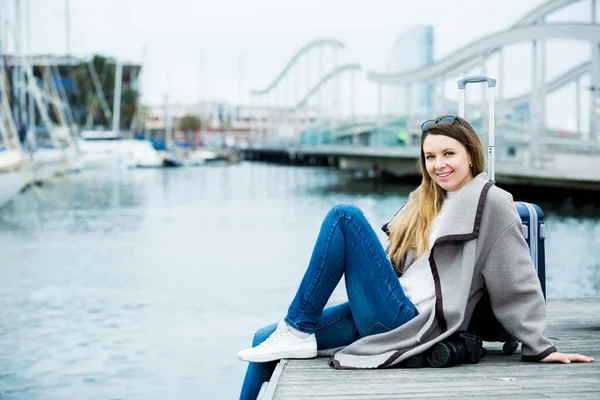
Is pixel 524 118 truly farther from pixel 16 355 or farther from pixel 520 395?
pixel 520 395

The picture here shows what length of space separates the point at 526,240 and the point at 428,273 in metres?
0.66

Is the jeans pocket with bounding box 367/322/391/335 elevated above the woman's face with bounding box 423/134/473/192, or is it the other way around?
the woman's face with bounding box 423/134/473/192

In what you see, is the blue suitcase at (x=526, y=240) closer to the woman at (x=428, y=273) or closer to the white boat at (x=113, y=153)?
the woman at (x=428, y=273)

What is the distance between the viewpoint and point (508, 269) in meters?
3.00

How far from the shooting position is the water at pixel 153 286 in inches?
227

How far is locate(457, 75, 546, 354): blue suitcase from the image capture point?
10.4 feet

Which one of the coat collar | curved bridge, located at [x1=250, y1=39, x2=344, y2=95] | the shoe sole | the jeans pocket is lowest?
the shoe sole

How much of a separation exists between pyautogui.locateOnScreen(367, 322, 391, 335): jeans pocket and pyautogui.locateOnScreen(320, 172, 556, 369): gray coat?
0.04 m

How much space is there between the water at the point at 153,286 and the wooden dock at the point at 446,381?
236 centimetres

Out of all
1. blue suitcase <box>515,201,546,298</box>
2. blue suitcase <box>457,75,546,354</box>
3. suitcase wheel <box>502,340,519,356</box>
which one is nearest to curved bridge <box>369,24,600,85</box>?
blue suitcase <box>457,75,546,354</box>

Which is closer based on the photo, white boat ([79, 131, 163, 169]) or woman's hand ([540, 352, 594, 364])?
woman's hand ([540, 352, 594, 364])

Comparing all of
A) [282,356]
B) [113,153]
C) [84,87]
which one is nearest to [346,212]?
[282,356]

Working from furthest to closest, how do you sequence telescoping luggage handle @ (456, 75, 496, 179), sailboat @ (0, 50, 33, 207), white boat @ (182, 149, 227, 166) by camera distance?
1. white boat @ (182, 149, 227, 166)
2. sailboat @ (0, 50, 33, 207)
3. telescoping luggage handle @ (456, 75, 496, 179)

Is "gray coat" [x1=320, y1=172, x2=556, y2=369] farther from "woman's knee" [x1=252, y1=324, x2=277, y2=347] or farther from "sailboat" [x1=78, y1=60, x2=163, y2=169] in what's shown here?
"sailboat" [x1=78, y1=60, x2=163, y2=169]
